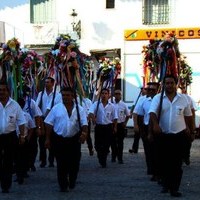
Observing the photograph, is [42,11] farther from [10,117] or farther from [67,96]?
[10,117]

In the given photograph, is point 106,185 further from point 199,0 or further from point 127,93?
point 199,0

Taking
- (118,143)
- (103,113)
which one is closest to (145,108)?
(103,113)

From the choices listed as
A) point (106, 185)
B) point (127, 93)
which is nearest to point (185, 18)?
Result: point (127, 93)

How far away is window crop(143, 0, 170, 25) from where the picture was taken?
31078 mm

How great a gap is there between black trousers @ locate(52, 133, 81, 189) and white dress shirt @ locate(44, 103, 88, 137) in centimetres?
10

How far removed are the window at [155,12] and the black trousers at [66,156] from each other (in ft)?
66.0

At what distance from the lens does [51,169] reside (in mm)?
14461

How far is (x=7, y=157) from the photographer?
11.1m

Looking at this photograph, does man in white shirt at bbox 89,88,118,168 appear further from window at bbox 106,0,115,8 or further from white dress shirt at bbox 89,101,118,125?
window at bbox 106,0,115,8

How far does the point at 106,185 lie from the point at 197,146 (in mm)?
9355

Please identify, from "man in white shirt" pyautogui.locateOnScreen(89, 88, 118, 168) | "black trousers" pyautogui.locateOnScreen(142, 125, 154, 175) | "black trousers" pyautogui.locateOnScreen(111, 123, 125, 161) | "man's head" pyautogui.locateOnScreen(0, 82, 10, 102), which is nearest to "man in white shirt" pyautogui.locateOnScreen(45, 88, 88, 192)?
"man's head" pyautogui.locateOnScreen(0, 82, 10, 102)

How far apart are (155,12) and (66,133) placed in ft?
68.8

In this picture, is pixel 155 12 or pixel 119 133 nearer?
pixel 119 133

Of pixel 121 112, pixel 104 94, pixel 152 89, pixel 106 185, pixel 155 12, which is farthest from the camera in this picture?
pixel 155 12
